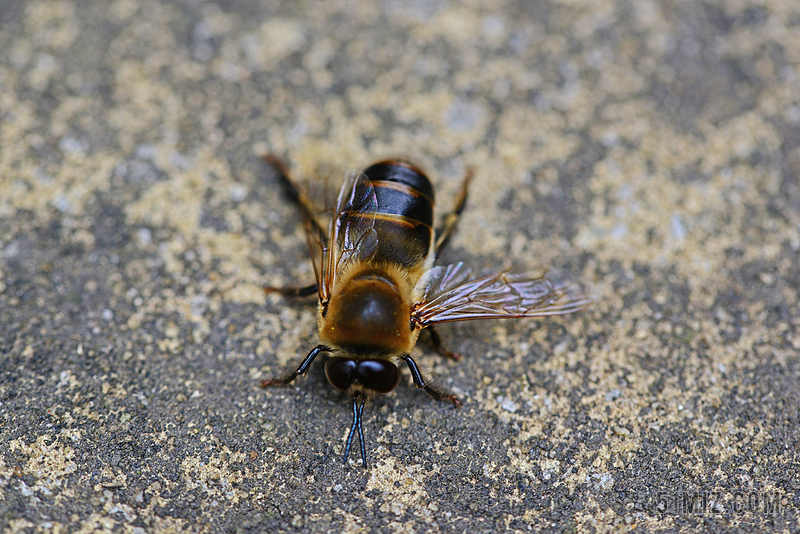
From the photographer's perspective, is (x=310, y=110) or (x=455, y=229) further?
(x=310, y=110)

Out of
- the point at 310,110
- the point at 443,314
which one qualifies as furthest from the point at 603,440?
the point at 310,110

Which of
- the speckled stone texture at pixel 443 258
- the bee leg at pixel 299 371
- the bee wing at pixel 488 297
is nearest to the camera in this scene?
the speckled stone texture at pixel 443 258

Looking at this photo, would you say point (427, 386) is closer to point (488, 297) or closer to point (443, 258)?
point (488, 297)

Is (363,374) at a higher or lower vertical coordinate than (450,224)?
lower

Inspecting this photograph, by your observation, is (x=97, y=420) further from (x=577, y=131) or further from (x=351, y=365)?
(x=577, y=131)

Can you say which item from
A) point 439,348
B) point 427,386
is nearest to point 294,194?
point 439,348

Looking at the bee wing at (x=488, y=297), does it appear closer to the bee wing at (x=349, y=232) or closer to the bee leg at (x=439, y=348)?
the bee leg at (x=439, y=348)

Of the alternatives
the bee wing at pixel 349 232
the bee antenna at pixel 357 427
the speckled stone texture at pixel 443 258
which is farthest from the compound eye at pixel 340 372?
the bee wing at pixel 349 232
